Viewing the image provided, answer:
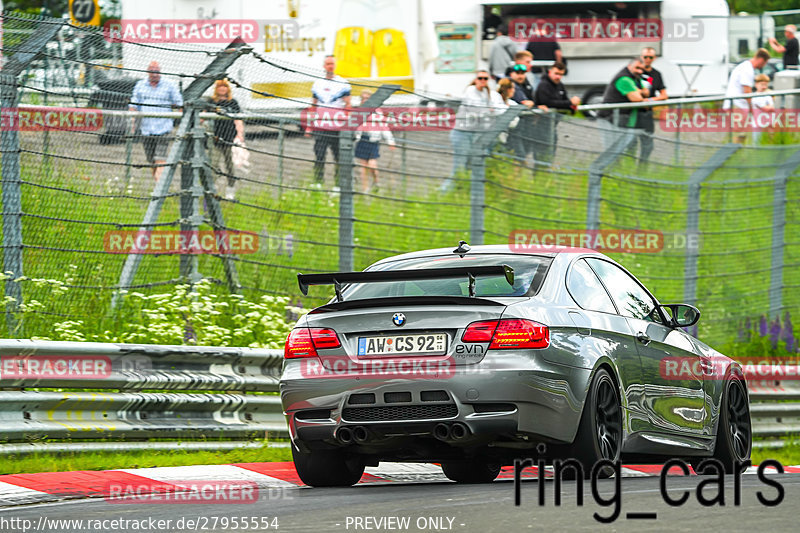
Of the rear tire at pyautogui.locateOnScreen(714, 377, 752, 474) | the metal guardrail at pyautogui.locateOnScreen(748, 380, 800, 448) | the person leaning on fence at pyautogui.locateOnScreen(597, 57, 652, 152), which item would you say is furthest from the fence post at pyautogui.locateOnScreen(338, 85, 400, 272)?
the person leaning on fence at pyautogui.locateOnScreen(597, 57, 652, 152)

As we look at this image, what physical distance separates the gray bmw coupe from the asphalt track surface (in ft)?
0.96

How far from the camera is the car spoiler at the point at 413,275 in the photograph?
8297 millimetres

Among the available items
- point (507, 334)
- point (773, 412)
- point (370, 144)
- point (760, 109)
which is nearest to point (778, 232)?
point (760, 109)

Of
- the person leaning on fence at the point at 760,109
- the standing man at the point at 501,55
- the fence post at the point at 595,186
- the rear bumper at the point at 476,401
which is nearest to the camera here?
the rear bumper at the point at 476,401

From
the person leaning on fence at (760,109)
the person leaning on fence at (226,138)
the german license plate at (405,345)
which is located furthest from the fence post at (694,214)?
the german license plate at (405,345)

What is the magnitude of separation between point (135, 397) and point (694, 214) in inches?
347

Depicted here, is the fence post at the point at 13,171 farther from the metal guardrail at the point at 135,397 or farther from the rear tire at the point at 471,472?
the rear tire at the point at 471,472

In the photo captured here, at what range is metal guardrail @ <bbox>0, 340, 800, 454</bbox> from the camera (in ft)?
30.2

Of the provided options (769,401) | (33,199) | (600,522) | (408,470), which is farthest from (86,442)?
(769,401)

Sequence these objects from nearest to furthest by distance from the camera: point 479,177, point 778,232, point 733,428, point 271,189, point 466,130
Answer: point 733,428 → point 271,189 → point 466,130 → point 479,177 → point 778,232

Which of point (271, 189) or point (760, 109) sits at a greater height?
point (760, 109)

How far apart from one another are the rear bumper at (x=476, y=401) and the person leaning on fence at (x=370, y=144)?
222 inches

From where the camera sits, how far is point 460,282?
345 inches

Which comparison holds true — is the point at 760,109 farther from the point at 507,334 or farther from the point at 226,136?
the point at 507,334
